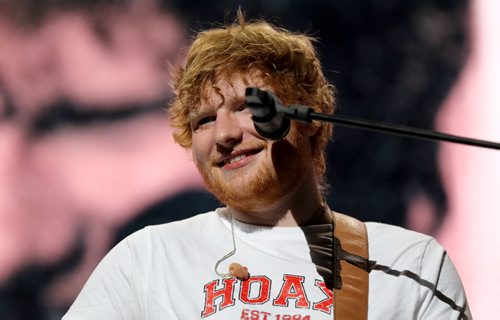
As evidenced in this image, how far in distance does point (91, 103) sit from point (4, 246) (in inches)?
21.5

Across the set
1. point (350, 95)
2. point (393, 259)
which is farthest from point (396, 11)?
point (393, 259)

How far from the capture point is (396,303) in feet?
6.86

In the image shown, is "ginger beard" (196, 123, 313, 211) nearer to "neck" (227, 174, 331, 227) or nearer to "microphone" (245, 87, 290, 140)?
"neck" (227, 174, 331, 227)

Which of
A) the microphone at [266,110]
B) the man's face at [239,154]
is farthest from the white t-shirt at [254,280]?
the microphone at [266,110]

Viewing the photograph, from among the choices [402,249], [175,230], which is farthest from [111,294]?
[402,249]

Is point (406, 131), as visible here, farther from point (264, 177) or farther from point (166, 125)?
point (166, 125)

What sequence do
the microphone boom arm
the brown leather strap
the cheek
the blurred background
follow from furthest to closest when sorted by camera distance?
the blurred background → the cheek → the brown leather strap → the microphone boom arm

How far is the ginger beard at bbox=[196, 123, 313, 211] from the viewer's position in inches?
85.0

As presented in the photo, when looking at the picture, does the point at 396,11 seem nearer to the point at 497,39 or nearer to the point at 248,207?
the point at 497,39

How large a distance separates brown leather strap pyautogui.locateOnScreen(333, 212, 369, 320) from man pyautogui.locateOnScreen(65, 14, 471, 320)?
0.04ft

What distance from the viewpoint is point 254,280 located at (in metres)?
2.12

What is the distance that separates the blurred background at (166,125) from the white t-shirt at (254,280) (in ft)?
2.75

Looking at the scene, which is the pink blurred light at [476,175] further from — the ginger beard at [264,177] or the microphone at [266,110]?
the microphone at [266,110]

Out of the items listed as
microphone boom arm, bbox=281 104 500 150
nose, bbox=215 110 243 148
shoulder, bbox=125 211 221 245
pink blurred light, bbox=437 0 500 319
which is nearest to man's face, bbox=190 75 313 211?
nose, bbox=215 110 243 148
